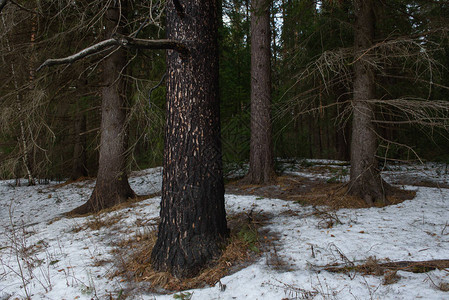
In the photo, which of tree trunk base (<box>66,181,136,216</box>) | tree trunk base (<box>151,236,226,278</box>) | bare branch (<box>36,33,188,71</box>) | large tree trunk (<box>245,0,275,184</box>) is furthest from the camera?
large tree trunk (<box>245,0,275,184</box>)

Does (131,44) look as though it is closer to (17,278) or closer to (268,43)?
(17,278)

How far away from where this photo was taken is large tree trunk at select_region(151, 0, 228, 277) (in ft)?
11.5

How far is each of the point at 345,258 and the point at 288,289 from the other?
2.93 ft

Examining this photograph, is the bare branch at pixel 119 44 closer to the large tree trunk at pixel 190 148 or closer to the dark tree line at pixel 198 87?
the dark tree line at pixel 198 87

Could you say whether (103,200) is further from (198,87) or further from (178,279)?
(198,87)

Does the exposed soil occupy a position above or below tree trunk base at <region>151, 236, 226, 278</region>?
above

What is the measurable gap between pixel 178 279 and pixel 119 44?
8.75ft

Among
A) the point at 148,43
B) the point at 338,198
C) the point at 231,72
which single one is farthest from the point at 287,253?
the point at 231,72

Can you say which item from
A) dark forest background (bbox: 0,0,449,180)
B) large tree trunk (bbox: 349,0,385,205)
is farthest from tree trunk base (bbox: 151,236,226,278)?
large tree trunk (bbox: 349,0,385,205)

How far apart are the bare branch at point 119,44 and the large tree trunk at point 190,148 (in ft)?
0.66

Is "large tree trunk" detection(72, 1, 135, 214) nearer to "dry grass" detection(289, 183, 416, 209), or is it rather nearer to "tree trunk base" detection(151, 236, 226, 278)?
"tree trunk base" detection(151, 236, 226, 278)

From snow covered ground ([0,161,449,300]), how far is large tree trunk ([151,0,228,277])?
51cm

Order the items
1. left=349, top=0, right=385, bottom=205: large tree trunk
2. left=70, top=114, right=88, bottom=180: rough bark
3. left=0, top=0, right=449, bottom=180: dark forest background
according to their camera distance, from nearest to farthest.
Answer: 1. left=0, top=0, right=449, bottom=180: dark forest background
2. left=349, top=0, right=385, bottom=205: large tree trunk
3. left=70, top=114, right=88, bottom=180: rough bark

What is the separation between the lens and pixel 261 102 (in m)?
7.43
